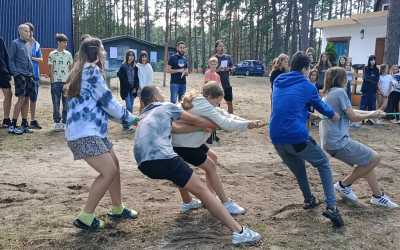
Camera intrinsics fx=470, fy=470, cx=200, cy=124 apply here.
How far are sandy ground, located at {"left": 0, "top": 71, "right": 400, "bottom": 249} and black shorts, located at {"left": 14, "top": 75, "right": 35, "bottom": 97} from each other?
1.51 metres

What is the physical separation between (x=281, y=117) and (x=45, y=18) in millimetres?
17706

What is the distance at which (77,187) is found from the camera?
5.96 m

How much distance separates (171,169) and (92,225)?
1.05 metres

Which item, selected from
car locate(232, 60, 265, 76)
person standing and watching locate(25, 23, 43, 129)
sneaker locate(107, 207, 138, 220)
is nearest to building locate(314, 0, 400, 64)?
car locate(232, 60, 265, 76)

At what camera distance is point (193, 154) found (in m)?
4.77

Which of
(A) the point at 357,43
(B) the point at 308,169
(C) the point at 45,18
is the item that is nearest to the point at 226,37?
(A) the point at 357,43

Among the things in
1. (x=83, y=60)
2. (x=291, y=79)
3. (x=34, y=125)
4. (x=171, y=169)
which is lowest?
(x=34, y=125)

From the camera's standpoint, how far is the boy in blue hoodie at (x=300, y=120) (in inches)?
186

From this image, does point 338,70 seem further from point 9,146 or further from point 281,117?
point 9,146

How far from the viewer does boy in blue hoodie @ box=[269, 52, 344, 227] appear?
186 inches

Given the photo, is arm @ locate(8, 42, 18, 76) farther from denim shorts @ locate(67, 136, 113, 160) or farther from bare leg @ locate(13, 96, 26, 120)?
denim shorts @ locate(67, 136, 113, 160)

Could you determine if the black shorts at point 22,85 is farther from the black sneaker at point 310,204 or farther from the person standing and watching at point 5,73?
the black sneaker at point 310,204

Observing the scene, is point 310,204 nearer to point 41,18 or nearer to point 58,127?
point 58,127

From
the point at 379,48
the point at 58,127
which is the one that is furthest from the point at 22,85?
the point at 379,48
